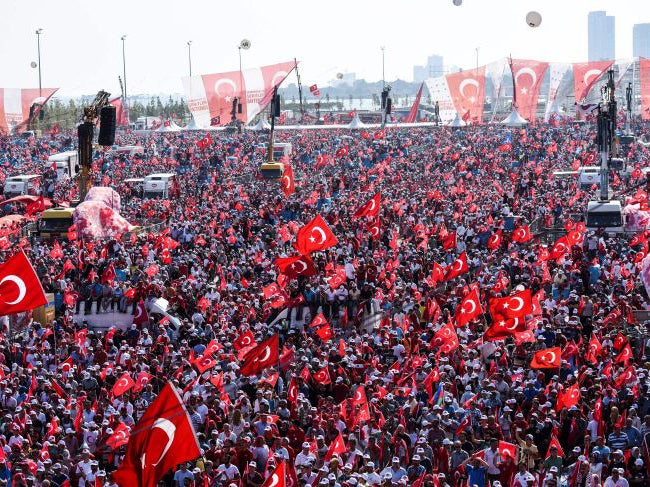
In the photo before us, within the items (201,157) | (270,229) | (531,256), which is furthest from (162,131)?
(531,256)

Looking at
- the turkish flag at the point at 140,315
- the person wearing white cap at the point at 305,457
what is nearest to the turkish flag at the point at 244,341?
the turkish flag at the point at 140,315

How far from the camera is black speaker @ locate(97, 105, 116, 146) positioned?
120 feet

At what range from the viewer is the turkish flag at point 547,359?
669 inches

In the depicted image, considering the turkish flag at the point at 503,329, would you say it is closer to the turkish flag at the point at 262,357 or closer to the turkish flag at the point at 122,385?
the turkish flag at the point at 262,357

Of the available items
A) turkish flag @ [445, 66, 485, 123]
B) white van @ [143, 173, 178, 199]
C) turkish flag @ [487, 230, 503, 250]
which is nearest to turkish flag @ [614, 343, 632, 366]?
turkish flag @ [487, 230, 503, 250]

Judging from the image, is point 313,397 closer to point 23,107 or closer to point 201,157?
point 201,157

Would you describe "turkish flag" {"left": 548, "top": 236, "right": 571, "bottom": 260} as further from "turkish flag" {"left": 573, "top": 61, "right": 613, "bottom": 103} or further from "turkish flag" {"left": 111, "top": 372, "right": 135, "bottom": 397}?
"turkish flag" {"left": 573, "top": 61, "right": 613, "bottom": 103}

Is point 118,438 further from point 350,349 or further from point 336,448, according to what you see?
point 350,349

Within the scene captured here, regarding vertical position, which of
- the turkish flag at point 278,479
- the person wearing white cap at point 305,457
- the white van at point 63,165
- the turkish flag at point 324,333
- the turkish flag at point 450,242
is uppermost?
the white van at point 63,165

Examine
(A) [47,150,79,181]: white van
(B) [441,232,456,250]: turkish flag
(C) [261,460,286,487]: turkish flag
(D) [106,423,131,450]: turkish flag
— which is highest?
(A) [47,150,79,181]: white van

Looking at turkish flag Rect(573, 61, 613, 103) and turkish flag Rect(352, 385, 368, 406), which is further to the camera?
turkish flag Rect(573, 61, 613, 103)

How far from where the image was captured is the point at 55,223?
111 feet

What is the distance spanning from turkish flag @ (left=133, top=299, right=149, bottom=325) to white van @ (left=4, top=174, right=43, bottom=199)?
23.9 meters

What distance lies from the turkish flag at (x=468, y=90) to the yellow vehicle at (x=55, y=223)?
39689 mm
